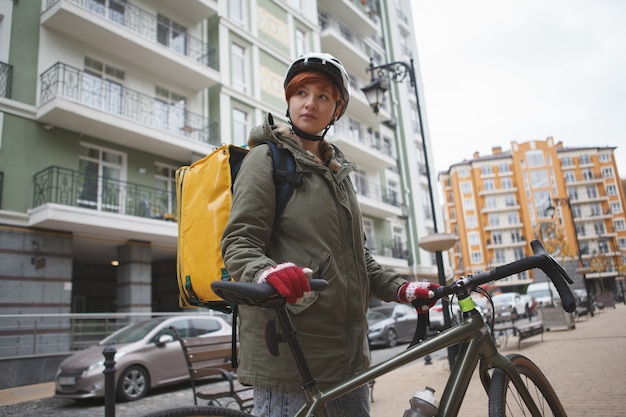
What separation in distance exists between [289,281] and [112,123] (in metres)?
13.9

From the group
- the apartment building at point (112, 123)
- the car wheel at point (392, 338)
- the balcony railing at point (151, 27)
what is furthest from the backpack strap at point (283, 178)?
the balcony railing at point (151, 27)

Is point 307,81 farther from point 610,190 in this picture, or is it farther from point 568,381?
point 610,190

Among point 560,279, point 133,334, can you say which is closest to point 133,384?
point 133,334

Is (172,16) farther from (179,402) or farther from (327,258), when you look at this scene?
(327,258)

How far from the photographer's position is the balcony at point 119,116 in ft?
42.9

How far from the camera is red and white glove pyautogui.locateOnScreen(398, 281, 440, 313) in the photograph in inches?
77.5

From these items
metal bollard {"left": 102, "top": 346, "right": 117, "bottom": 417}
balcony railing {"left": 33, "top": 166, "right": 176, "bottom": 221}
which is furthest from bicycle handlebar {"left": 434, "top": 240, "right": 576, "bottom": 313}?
balcony railing {"left": 33, "top": 166, "right": 176, "bottom": 221}

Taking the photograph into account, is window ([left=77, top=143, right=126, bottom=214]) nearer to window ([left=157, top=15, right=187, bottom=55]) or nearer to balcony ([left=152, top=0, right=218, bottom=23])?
window ([left=157, top=15, right=187, bottom=55])

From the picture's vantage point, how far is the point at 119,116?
1395cm

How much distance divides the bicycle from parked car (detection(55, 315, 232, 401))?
23.9 ft

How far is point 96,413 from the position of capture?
7.07m

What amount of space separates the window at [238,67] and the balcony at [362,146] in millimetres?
6107

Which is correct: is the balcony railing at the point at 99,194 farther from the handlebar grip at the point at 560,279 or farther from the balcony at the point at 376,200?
the handlebar grip at the point at 560,279

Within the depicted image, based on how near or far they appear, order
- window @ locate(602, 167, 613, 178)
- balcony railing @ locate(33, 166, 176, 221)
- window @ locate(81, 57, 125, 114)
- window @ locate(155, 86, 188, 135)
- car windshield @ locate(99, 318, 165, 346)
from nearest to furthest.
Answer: car windshield @ locate(99, 318, 165, 346) → balcony railing @ locate(33, 166, 176, 221) → window @ locate(81, 57, 125, 114) → window @ locate(155, 86, 188, 135) → window @ locate(602, 167, 613, 178)
